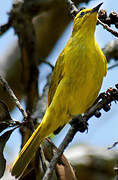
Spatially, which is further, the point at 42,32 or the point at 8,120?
the point at 42,32

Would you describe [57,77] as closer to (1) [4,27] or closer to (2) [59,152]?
(2) [59,152]

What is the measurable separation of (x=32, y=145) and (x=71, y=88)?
0.75 meters

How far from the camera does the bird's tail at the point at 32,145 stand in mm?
4188

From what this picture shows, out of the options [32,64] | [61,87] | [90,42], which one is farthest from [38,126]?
[32,64]

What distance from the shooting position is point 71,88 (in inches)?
169

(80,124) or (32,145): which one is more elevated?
(32,145)

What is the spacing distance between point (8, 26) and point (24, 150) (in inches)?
90.0

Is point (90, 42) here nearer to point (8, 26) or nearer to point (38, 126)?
point (38, 126)

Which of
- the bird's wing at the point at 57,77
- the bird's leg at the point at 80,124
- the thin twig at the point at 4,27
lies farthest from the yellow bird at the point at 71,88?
the thin twig at the point at 4,27

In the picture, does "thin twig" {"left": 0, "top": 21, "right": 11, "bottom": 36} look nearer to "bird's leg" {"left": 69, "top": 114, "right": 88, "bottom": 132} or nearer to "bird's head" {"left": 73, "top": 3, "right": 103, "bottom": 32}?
"bird's head" {"left": 73, "top": 3, "right": 103, "bottom": 32}

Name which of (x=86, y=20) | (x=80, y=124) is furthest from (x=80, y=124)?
(x=86, y=20)

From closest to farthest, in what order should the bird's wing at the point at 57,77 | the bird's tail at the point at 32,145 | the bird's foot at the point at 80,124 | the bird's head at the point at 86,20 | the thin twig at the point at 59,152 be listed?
1. the thin twig at the point at 59,152
2. the bird's foot at the point at 80,124
3. the bird's tail at the point at 32,145
4. the bird's wing at the point at 57,77
5. the bird's head at the point at 86,20

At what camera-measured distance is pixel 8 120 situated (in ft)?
13.0

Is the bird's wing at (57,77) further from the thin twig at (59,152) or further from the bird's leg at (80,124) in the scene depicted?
the thin twig at (59,152)
